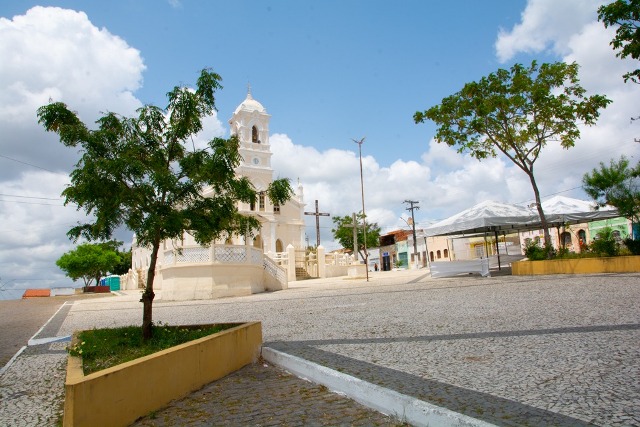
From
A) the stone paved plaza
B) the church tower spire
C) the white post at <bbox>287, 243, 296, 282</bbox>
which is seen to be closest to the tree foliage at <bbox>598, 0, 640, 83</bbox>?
the stone paved plaza

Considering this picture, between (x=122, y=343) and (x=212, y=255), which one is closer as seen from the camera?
(x=122, y=343)

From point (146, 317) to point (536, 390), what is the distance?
4.94m

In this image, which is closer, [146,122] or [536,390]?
[536,390]

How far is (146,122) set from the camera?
6.57 metres

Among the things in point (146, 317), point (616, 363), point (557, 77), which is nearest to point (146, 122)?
point (146, 317)

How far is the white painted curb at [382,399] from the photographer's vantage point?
2994 mm

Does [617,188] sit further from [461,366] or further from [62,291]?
[62,291]

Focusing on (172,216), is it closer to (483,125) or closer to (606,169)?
(483,125)

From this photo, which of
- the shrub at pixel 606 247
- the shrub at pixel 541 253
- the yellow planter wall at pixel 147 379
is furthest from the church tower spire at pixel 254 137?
the yellow planter wall at pixel 147 379

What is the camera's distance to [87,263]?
5178 centimetres

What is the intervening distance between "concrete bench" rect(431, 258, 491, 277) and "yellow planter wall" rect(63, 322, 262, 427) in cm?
1490

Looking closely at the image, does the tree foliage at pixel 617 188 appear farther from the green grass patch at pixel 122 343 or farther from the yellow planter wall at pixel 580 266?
the green grass patch at pixel 122 343

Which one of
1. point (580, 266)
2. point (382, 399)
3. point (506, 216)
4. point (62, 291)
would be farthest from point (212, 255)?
point (62, 291)

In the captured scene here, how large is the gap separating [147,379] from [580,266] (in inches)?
599
